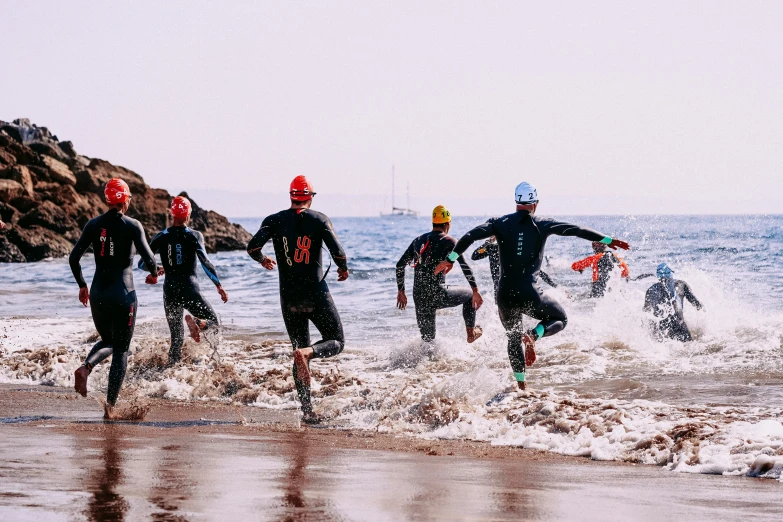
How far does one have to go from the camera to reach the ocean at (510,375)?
271 inches

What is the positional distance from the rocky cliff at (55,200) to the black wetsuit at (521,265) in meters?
34.0

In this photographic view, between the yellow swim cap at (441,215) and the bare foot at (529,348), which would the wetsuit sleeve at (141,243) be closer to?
the bare foot at (529,348)

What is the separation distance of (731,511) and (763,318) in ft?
37.7

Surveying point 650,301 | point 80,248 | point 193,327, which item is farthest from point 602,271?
point 80,248

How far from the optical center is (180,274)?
10883 mm

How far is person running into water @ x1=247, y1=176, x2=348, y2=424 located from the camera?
7992 mm

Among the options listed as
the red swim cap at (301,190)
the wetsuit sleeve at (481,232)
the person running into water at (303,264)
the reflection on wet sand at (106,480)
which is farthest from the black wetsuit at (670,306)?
the reflection on wet sand at (106,480)

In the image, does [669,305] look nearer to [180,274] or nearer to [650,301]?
[650,301]

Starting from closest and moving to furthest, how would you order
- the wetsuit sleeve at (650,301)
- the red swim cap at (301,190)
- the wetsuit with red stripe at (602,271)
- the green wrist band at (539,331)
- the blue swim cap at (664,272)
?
the red swim cap at (301,190) → the green wrist band at (539,331) → the wetsuit sleeve at (650,301) → the blue swim cap at (664,272) → the wetsuit with red stripe at (602,271)

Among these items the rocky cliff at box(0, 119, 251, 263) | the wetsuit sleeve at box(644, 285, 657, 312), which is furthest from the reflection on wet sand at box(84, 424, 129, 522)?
the rocky cliff at box(0, 119, 251, 263)

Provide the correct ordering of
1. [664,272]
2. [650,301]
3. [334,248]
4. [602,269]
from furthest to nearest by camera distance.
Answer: [602,269] → [664,272] → [650,301] → [334,248]

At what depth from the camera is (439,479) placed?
5277 millimetres

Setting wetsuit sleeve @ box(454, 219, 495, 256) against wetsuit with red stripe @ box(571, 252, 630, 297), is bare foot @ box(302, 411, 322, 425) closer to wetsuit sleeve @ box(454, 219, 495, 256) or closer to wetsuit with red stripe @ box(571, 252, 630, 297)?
wetsuit sleeve @ box(454, 219, 495, 256)

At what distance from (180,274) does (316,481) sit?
6.27 m
